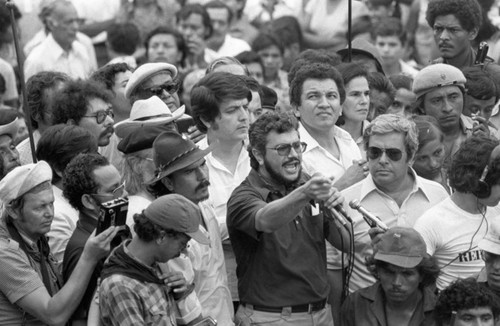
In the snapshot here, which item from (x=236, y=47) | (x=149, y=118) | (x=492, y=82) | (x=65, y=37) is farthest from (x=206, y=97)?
(x=236, y=47)

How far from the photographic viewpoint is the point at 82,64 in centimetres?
1382

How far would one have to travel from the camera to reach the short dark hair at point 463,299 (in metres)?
8.11

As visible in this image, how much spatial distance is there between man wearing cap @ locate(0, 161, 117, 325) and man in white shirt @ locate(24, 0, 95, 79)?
5609mm

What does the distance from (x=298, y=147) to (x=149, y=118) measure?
1160 mm

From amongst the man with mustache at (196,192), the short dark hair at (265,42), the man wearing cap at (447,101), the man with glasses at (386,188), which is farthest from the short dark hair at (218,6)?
the man with mustache at (196,192)

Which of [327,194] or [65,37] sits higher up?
[327,194]

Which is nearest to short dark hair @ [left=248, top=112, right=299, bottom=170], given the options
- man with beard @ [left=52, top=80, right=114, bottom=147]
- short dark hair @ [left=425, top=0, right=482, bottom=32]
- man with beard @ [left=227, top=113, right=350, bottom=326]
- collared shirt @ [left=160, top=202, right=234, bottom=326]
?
man with beard @ [left=227, top=113, right=350, bottom=326]

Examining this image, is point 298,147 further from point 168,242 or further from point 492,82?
point 492,82

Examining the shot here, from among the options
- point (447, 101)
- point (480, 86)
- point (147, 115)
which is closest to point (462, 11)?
point (480, 86)

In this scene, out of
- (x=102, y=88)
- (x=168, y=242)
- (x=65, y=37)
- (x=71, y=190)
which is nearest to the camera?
(x=168, y=242)

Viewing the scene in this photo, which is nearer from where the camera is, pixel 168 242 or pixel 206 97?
pixel 168 242

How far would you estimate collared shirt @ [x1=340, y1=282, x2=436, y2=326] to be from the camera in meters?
8.29

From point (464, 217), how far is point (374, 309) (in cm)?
87

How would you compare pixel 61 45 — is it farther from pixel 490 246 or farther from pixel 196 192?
pixel 490 246
